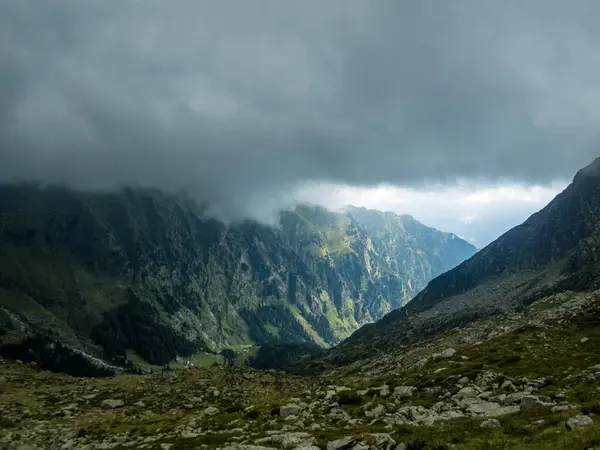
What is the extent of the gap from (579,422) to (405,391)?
21.9 m

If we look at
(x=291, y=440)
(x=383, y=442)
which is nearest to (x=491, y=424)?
(x=383, y=442)

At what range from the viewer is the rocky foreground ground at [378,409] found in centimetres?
2556

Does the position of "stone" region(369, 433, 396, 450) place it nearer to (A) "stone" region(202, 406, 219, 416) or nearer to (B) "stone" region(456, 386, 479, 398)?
(B) "stone" region(456, 386, 479, 398)

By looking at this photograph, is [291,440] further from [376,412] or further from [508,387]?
[508,387]

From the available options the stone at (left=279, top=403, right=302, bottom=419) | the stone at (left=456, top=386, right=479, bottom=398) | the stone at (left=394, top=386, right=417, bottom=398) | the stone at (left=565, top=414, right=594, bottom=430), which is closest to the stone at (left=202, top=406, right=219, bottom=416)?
the stone at (left=279, top=403, right=302, bottom=419)

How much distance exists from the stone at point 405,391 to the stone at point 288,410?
9.60m

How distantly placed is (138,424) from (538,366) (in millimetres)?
41078

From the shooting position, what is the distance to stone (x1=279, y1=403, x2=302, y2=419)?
41412 mm

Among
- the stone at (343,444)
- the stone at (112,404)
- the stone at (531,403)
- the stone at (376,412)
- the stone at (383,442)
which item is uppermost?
the stone at (112,404)

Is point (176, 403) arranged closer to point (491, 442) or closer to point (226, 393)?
point (226, 393)

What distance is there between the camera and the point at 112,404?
63.0 metres

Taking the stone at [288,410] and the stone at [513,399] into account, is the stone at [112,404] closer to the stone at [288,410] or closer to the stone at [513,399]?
the stone at [288,410]

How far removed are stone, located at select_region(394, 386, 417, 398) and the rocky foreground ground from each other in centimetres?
10

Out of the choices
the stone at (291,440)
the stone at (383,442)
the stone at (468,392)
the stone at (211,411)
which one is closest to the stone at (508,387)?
the stone at (468,392)
